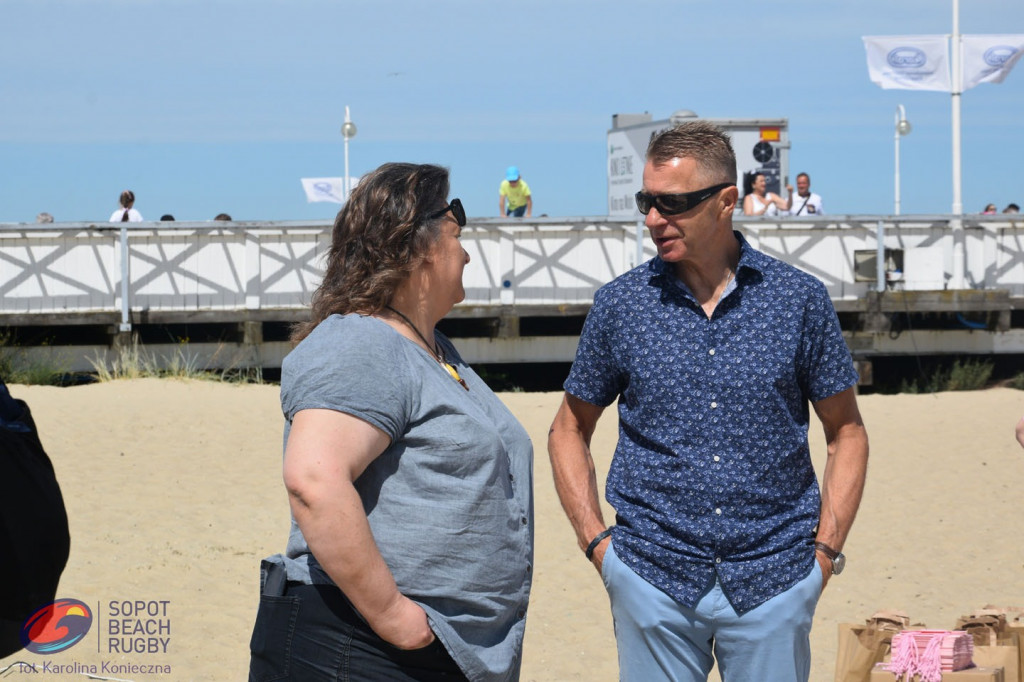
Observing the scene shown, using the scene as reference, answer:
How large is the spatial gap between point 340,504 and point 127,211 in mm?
15586

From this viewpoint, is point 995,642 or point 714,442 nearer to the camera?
point 714,442

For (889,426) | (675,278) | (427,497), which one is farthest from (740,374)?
(889,426)

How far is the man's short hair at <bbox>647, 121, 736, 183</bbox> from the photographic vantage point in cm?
338

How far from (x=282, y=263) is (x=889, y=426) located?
798cm

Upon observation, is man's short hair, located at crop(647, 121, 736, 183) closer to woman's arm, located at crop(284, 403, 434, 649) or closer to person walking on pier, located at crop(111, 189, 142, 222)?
woman's arm, located at crop(284, 403, 434, 649)

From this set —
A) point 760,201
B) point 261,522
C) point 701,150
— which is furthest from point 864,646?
point 760,201

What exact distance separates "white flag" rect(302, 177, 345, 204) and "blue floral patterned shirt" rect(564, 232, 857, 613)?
89.6ft

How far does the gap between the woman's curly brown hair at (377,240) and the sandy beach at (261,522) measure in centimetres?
478

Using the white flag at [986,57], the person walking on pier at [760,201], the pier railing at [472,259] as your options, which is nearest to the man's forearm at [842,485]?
the pier railing at [472,259]

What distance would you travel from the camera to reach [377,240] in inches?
112

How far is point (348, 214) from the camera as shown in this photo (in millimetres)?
2867

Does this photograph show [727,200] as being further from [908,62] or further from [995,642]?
[908,62]

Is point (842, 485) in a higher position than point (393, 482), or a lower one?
lower

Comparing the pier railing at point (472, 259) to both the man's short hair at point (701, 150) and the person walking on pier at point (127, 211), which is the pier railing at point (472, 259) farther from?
the man's short hair at point (701, 150)
